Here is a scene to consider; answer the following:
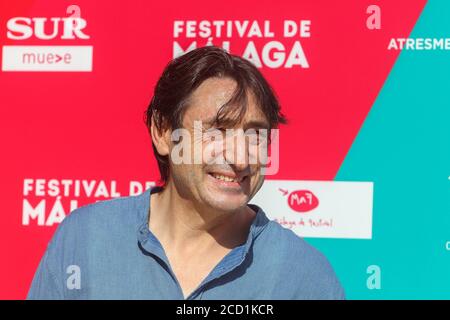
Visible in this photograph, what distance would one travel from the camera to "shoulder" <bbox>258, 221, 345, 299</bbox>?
44.1 inches

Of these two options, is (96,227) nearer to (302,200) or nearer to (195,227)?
(195,227)

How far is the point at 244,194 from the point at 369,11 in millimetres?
1049

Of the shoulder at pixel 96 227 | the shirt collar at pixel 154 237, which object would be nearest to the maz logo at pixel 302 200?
the shirt collar at pixel 154 237

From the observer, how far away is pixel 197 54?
1.17 meters

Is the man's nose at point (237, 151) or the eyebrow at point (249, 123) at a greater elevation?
the eyebrow at point (249, 123)

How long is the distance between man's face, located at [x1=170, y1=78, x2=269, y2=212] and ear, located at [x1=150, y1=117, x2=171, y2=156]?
112 mm

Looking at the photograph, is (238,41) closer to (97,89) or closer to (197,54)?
(97,89)

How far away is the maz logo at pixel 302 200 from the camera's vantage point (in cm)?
192

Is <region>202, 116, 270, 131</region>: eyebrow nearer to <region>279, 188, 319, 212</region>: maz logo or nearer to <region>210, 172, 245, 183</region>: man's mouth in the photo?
<region>210, 172, 245, 183</region>: man's mouth

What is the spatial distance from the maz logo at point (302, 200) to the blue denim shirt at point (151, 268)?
0.73 m

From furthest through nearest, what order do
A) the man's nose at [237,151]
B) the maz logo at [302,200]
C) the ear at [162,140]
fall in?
1. the maz logo at [302,200]
2. the ear at [162,140]
3. the man's nose at [237,151]

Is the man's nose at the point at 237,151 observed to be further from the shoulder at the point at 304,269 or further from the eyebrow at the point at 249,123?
the shoulder at the point at 304,269

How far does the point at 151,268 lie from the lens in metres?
1.13

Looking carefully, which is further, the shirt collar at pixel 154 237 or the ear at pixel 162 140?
the ear at pixel 162 140
